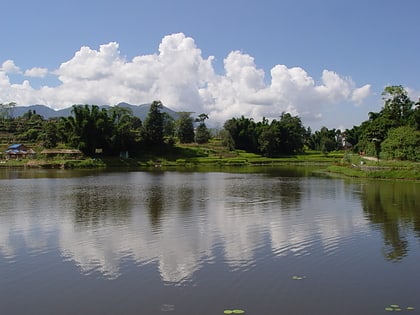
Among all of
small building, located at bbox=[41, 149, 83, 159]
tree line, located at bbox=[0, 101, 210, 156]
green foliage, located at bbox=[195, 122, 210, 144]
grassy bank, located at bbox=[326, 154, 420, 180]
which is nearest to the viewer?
grassy bank, located at bbox=[326, 154, 420, 180]

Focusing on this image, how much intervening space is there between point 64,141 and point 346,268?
78.1 meters

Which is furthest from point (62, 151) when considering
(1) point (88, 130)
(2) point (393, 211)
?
(2) point (393, 211)

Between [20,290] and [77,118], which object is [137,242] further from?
[77,118]

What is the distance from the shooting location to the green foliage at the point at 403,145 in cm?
4366

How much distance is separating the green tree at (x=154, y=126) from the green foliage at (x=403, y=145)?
49729 millimetres

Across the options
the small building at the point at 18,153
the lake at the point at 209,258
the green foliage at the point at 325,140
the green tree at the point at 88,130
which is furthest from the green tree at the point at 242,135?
the lake at the point at 209,258

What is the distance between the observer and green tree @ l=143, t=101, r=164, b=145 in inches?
3435

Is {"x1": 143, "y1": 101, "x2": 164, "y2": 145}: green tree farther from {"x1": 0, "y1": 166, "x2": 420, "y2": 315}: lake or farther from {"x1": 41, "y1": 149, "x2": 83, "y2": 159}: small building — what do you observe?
{"x1": 0, "y1": 166, "x2": 420, "y2": 315}: lake

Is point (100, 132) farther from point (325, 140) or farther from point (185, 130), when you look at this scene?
point (325, 140)

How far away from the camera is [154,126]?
287 feet

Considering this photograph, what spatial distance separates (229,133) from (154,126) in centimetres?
2135

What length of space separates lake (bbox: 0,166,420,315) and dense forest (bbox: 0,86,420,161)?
30048 millimetres

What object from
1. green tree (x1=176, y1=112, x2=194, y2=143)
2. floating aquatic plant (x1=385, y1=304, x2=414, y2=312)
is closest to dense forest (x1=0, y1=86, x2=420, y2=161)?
green tree (x1=176, y1=112, x2=194, y2=143)

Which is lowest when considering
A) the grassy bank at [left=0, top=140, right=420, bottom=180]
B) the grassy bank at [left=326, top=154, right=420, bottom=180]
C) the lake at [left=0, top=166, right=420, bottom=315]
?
the lake at [left=0, top=166, right=420, bottom=315]
